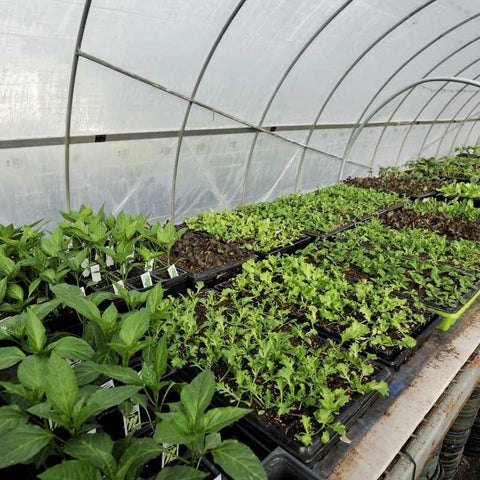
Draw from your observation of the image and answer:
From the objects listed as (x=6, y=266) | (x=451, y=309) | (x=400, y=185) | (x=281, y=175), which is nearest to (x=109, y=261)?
(x=6, y=266)

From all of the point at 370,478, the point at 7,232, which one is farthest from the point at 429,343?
the point at 7,232

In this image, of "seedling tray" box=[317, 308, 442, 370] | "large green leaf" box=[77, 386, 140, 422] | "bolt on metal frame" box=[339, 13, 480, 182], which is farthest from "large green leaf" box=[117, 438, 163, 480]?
"bolt on metal frame" box=[339, 13, 480, 182]

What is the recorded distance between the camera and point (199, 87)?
438 centimetres

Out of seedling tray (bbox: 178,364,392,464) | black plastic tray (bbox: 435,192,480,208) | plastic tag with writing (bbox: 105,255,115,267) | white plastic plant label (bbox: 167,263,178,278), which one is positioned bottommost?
seedling tray (bbox: 178,364,392,464)

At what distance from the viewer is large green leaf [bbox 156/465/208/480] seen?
3.12 feet

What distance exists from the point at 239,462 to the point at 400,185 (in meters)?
5.52

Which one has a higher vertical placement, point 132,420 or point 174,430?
point 174,430

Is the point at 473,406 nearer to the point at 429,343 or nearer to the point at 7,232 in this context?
the point at 429,343

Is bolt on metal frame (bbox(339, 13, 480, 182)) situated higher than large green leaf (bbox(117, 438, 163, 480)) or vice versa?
bolt on metal frame (bbox(339, 13, 480, 182))

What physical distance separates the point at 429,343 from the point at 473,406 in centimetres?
119

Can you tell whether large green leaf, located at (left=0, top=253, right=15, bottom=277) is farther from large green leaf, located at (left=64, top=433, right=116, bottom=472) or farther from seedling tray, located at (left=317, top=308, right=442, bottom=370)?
seedling tray, located at (left=317, top=308, right=442, bottom=370)

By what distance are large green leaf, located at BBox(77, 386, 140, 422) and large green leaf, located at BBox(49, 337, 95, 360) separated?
27 cm

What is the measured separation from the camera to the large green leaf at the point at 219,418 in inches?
41.0

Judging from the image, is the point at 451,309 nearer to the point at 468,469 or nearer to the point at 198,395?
the point at 198,395
